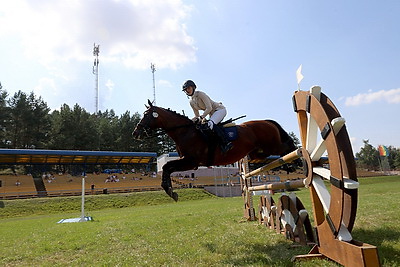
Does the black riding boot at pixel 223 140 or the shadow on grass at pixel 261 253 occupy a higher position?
the black riding boot at pixel 223 140

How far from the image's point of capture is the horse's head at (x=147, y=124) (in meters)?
5.15

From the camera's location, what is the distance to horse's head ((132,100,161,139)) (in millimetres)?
5148

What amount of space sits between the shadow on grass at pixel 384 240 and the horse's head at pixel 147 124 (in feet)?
12.5

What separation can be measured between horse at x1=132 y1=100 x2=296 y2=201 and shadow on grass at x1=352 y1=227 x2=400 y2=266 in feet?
6.31

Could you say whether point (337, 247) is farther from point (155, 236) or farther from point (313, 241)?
point (155, 236)

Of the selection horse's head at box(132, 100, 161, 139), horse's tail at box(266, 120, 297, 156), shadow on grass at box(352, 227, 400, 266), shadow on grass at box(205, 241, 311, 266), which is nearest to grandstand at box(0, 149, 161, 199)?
horse's head at box(132, 100, 161, 139)

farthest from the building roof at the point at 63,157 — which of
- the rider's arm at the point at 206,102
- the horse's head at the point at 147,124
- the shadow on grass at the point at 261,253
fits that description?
the shadow on grass at the point at 261,253

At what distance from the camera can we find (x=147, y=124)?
16.9 feet

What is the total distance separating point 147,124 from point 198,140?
1007mm

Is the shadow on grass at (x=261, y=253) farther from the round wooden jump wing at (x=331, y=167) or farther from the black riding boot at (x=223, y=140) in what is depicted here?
the black riding boot at (x=223, y=140)

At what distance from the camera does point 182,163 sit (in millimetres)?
4910

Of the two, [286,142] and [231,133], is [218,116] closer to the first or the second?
[231,133]

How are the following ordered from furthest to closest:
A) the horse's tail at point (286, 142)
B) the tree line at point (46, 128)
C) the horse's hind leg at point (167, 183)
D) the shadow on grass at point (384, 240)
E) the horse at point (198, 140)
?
the tree line at point (46, 128) → the horse's tail at point (286, 142) → the horse at point (198, 140) → the horse's hind leg at point (167, 183) → the shadow on grass at point (384, 240)

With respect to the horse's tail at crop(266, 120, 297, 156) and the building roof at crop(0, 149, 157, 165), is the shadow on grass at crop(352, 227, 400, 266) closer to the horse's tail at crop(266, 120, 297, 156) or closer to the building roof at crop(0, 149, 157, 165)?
the horse's tail at crop(266, 120, 297, 156)
